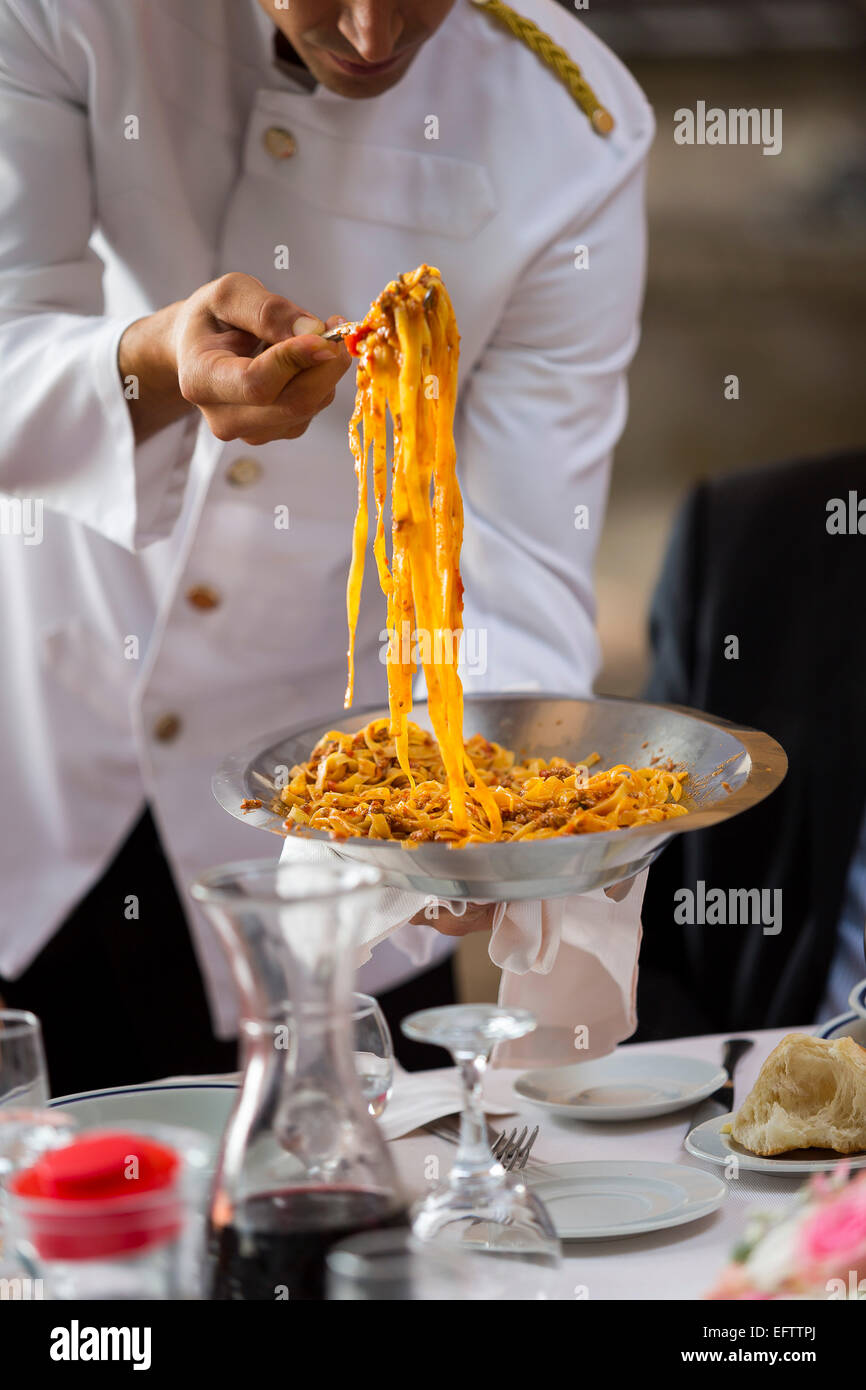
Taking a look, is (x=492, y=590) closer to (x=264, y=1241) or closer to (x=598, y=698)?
(x=598, y=698)

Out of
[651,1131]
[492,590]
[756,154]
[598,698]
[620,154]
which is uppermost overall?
[756,154]

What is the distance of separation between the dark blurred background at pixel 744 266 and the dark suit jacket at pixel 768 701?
5.06 meters

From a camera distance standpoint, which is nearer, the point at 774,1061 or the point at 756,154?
the point at 774,1061

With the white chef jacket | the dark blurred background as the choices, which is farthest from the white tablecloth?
the dark blurred background

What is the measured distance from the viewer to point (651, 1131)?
1.30 m

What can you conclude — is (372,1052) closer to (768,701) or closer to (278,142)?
(278,142)

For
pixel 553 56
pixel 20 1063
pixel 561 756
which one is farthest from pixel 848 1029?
pixel 553 56

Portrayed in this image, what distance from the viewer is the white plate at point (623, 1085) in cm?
131

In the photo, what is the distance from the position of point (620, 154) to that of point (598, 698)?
0.92 m

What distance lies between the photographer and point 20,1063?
3.29 feet

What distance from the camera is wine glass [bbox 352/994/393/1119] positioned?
1.15m

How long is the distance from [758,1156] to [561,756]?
44 cm

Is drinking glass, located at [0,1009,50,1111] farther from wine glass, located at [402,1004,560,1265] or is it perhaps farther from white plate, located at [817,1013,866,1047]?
white plate, located at [817,1013,866,1047]
